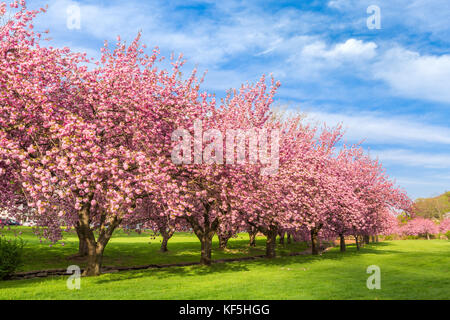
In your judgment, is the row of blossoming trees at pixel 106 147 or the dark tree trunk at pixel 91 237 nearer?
the row of blossoming trees at pixel 106 147

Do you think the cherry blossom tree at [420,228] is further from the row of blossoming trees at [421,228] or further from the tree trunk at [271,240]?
the tree trunk at [271,240]

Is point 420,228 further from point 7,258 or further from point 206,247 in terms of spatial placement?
point 7,258

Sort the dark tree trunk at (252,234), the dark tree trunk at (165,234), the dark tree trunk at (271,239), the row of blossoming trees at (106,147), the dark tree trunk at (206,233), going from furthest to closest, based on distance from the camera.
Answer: the dark tree trunk at (252,234), the dark tree trunk at (271,239), the dark tree trunk at (165,234), the dark tree trunk at (206,233), the row of blossoming trees at (106,147)

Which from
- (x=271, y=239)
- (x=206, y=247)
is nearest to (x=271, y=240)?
(x=271, y=239)

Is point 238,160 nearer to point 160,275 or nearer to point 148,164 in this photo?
point 148,164

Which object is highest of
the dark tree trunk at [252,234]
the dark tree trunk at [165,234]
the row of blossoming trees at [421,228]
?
the dark tree trunk at [165,234]

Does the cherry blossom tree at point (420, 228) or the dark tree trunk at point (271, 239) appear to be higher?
the dark tree trunk at point (271, 239)

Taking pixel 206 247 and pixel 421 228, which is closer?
pixel 206 247

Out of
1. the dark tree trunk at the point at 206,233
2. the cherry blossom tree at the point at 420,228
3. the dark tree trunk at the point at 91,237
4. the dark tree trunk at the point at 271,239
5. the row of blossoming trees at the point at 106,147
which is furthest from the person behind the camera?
the cherry blossom tree at the point at 420,228

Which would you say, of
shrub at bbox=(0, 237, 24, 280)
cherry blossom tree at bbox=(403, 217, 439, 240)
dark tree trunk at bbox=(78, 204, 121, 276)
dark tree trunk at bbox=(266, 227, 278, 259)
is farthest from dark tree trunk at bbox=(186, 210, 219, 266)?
cherry blossom tree at bbox=(403, 217, 439, 240)

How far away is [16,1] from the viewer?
68.9 feet

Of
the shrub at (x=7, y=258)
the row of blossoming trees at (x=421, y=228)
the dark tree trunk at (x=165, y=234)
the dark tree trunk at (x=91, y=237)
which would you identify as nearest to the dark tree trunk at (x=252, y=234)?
the dark tree trunk at (x=165, y=234)

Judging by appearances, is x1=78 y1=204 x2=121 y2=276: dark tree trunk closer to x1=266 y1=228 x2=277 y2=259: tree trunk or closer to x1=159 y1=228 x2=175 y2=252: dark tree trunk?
x1=159 y1=228 x2=175 y2=252: dark tree trunk
